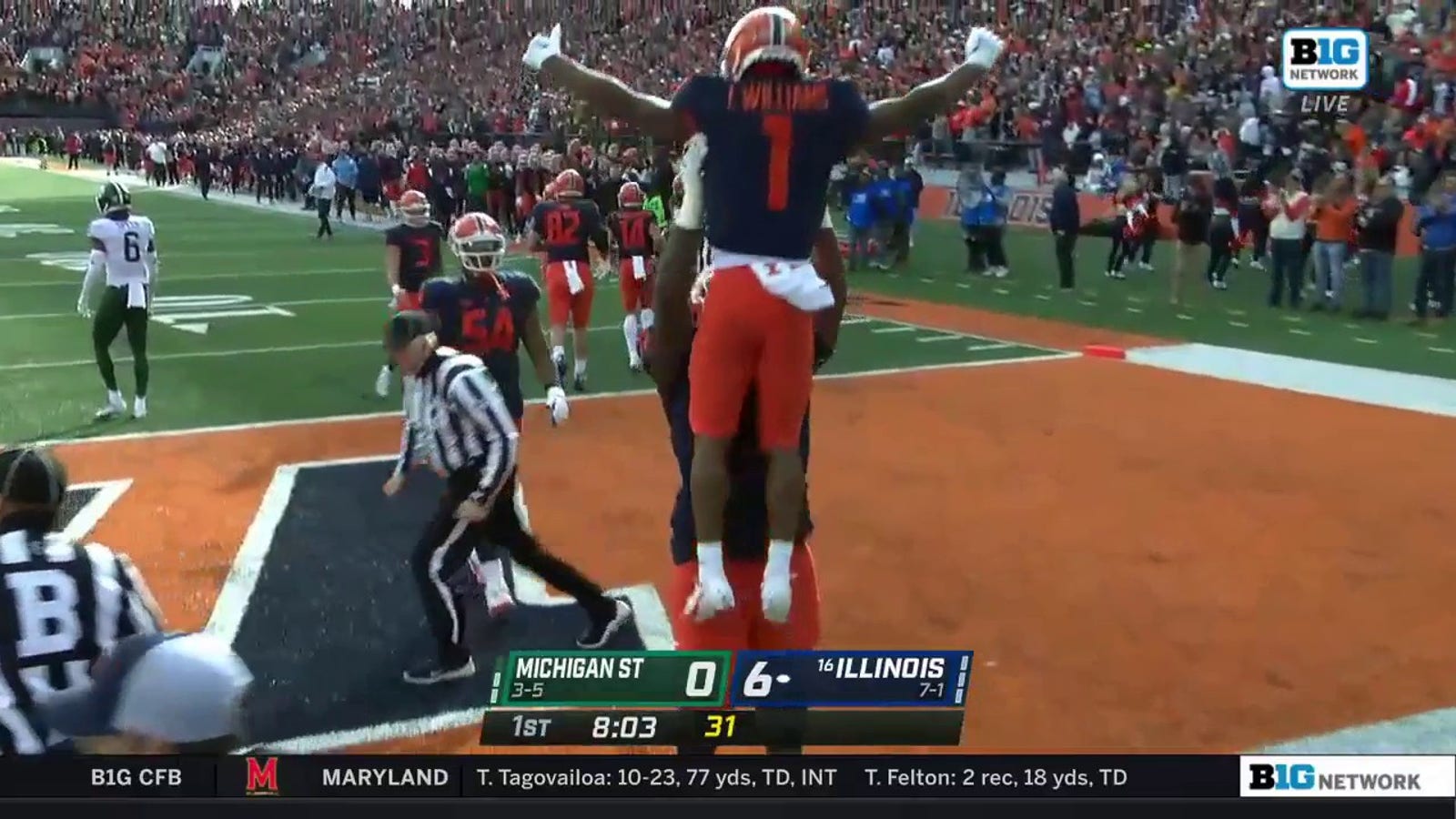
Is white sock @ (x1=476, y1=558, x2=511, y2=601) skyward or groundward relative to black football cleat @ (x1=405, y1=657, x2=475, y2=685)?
skyward

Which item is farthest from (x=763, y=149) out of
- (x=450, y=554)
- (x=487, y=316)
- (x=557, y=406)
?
(x=487, y=316)

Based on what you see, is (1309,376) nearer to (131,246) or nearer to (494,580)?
(494,580)

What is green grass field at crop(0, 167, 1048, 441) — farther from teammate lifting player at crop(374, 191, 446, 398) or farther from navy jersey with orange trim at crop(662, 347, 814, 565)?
navy jersey with orange trim at crop(662, 347, 814, 565)

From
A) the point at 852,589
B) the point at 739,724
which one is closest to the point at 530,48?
the point at 739,724

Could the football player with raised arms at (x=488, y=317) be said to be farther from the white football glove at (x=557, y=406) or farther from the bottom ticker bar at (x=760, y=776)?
the bottom ticker bar at (x=760, y=776)

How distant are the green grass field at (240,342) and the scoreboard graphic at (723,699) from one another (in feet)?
23.7

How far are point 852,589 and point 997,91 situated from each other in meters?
22.2

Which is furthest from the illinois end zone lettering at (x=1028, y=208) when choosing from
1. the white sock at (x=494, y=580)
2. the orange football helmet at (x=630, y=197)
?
the white sock at (x=494, y=580)

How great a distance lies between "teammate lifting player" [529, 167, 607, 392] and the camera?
1159 cm

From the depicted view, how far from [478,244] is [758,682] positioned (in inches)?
145

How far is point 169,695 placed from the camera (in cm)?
250

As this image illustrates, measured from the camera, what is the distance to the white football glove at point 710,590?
3594 mm

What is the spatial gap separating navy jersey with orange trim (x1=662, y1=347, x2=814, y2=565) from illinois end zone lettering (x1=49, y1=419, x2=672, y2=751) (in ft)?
5.28

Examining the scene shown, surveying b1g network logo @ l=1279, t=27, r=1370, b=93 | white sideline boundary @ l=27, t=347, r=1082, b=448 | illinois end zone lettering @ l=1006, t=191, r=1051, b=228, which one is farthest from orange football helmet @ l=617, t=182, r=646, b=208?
illinois end zone lettering @ l=1006, t=191, r=1051, b=228
